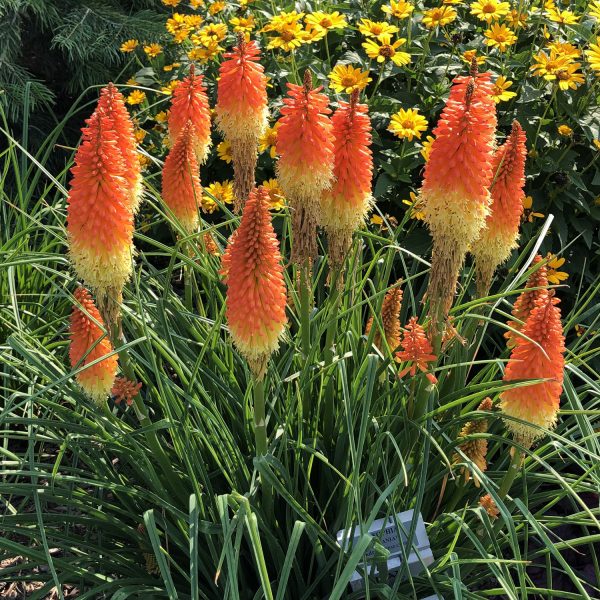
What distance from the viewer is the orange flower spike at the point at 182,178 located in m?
3.09

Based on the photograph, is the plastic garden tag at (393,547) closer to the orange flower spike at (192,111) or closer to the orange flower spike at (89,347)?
the orange flower spike at (89,347)

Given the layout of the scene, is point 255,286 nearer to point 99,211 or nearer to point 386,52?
point 99,211

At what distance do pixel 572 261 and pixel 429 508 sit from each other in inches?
77.5

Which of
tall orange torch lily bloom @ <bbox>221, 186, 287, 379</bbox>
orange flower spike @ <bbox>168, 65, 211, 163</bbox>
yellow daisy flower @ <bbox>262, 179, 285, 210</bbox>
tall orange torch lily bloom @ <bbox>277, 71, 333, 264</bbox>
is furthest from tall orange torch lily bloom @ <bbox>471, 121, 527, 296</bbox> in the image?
yellow daisy flower @ <bbox>262, 179, 285, 210</bbox>

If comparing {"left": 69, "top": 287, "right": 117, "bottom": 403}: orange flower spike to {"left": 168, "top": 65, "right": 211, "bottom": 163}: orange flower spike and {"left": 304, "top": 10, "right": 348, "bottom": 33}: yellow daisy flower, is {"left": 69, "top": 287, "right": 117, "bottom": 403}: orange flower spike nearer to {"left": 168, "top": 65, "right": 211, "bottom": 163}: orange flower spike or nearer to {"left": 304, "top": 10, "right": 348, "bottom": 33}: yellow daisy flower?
{"left": 168, "top": 65, "right": 211, "bottom": 163}: orange flower spike

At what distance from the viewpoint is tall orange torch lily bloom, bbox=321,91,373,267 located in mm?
2684

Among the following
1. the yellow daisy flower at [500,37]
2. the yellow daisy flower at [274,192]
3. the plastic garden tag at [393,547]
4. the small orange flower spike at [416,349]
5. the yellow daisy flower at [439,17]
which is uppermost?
the yellow daisy flower at [439,17]

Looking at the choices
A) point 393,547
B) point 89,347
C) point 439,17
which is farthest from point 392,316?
point 439,17

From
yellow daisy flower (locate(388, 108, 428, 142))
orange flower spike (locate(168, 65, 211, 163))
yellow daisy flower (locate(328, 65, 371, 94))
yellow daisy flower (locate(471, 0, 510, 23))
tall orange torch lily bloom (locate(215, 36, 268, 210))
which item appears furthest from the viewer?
yellow daisy flower (locate(471, 0, 510, 23))

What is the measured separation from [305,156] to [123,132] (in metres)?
0.59

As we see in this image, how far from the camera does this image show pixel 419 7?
535 cm

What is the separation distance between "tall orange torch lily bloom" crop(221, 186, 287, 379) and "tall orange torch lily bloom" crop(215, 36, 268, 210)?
71cm

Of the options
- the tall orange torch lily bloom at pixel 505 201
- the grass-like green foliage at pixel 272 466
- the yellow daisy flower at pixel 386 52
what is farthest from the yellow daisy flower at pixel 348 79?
the tall orange torch lily bloom at pixel 505 201

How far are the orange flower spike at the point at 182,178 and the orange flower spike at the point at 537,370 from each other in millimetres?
1350
